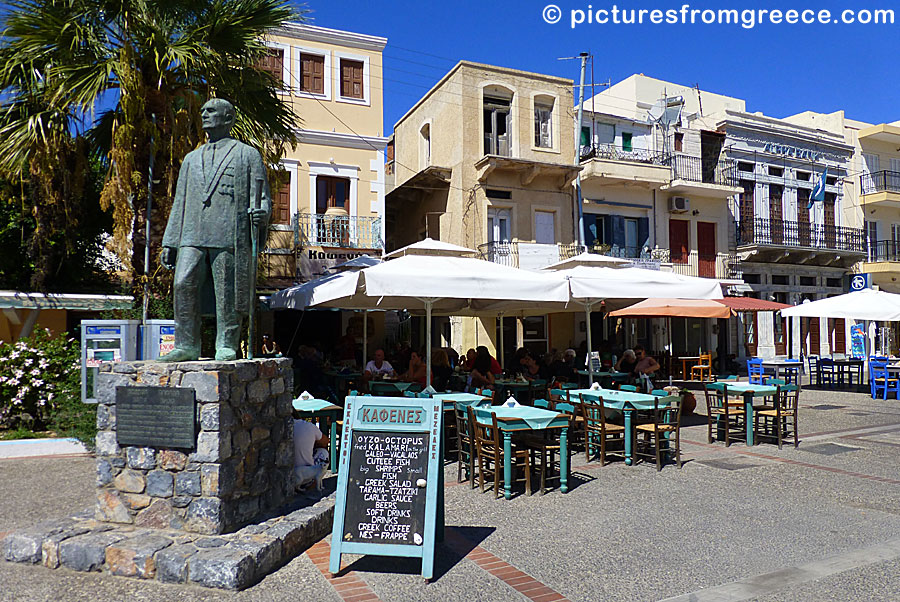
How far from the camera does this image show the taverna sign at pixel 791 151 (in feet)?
85.5

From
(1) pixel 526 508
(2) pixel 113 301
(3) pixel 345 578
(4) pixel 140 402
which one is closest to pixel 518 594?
(3) pixel 345 578

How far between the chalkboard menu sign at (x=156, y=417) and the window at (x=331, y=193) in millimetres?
12818

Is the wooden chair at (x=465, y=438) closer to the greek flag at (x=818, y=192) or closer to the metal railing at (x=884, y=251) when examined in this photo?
the greek flag at (x=818, y=192)

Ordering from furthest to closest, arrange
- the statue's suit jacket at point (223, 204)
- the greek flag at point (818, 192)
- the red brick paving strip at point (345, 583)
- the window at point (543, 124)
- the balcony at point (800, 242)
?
1. the greek flag at point (818, 192)
2. the balcony at point (800, 242)
3. the window at point (543, 124)
4. the statue's suit jacket at point (223, 204)
5. the red brick paving strip at point (345, 583)

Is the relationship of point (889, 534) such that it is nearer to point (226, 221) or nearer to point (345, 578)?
point (345, 578)

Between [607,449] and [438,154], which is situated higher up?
[438,154]

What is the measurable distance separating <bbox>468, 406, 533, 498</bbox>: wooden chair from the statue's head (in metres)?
3.48

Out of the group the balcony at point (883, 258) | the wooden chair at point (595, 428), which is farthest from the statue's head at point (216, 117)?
the balcony at point (883, 258)

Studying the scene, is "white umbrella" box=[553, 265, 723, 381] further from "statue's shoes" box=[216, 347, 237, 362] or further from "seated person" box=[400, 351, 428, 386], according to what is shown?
"statue's shoes" box=[216, 347, 237, 362]

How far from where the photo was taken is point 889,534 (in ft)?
17.2

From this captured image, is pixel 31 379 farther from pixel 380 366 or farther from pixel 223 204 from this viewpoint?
pixel 223 204

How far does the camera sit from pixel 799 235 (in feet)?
86.7

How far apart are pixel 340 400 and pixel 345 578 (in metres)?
6.03

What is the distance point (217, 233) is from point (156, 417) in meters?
1.48
